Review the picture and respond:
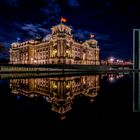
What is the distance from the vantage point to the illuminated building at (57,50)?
8419 centimetres

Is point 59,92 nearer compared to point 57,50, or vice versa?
point 59,92

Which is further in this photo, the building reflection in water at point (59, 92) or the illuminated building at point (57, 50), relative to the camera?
the illuminated building at point (57, 50)

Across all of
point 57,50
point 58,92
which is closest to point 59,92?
point 58,92

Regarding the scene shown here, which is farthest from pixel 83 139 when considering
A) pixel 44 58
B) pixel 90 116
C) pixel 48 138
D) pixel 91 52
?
pixel 91 52

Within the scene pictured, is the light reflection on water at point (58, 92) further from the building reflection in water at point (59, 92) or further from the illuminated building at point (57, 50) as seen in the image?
the illuminated building at point (57, 50)

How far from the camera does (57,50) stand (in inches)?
3337

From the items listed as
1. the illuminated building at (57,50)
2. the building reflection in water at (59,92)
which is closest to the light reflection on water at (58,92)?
the building reflection in water at (59,92)

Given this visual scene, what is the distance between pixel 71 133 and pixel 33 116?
7.57ft

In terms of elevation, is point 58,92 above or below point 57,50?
below

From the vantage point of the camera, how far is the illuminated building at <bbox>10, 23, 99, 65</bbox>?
276 ft

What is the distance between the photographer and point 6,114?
7.05m

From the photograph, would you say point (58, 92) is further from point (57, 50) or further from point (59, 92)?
point (57, 50)

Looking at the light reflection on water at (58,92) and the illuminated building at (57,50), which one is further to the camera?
the illuminated building at (57,50)

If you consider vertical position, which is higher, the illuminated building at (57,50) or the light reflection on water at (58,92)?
the illuminated building at (57,50)
